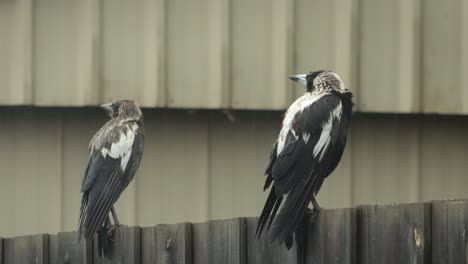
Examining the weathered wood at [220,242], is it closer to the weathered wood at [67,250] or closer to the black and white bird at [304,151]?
the black and white bird at [304,151]

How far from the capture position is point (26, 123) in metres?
5.48

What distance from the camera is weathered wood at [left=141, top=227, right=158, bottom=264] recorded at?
3.72 meters

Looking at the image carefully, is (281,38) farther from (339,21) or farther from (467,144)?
(467,144)

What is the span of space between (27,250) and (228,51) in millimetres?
1809

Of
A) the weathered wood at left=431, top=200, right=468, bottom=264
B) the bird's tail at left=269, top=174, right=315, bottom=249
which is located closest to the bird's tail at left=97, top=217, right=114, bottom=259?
the bird's tail at left=269, top=174, right=315, bottom=249

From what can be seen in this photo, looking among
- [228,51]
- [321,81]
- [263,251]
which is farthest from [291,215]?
[228,51]

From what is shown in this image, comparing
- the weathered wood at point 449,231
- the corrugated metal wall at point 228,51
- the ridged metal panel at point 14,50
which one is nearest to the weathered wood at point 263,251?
the weathered wood at point 449,231

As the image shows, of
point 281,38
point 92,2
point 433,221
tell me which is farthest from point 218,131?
point 433,221

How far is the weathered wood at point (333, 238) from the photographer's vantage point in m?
3.32

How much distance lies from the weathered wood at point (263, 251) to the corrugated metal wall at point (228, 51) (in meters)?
1.80

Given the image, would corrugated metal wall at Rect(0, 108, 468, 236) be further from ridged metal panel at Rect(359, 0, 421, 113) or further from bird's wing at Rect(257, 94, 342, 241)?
bird's wing at Rect(257, 94, 342, 241)

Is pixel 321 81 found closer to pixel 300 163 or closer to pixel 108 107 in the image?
pixel 300 163

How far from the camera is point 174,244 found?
12.0ft

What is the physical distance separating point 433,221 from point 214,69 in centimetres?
229
